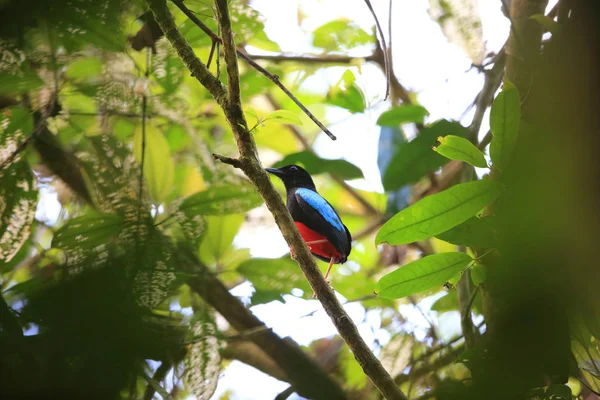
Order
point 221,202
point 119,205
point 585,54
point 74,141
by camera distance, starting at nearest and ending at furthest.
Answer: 1. point 585,54
2. point 119,205
3. point 221,202
4. point 74,141

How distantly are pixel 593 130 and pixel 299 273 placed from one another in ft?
6.10

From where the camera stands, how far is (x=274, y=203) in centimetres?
195

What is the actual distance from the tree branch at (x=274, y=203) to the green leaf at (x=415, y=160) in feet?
3.38

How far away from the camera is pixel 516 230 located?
0.74 metres

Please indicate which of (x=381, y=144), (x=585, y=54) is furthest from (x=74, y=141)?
(x=585, y=54)

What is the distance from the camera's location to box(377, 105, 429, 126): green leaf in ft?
9.88

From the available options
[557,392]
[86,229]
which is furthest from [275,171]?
[86,229]

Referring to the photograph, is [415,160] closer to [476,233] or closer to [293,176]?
[476,233]

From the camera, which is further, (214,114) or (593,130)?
(214,114)

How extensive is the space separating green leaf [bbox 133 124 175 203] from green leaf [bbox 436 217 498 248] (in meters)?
1.11

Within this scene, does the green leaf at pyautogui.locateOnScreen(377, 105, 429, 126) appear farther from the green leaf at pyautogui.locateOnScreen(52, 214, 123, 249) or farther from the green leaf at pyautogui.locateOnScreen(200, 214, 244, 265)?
the green leaf at pyautogui.locateOnScreen(52, 214, 123, 249)

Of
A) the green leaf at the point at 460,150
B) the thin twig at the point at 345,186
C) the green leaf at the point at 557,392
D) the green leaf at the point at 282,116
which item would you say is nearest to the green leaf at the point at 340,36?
the thin twig at the point at 345,186

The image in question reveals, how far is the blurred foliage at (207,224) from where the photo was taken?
63 centimetres

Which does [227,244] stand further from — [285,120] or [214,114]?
[214,114]
